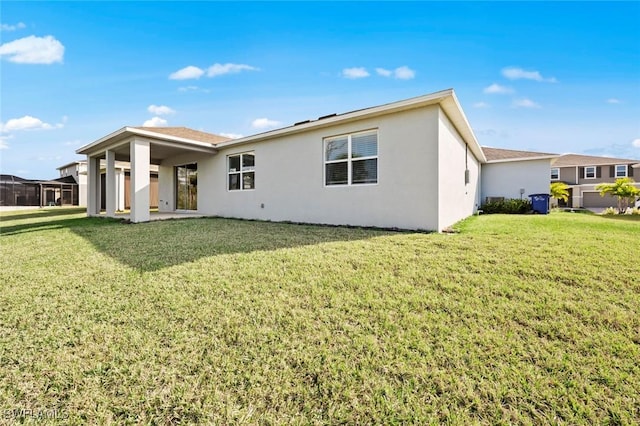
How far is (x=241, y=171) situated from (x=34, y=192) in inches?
958

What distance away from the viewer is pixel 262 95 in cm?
1209

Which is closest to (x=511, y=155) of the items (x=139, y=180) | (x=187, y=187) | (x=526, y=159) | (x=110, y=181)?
Result: (x=526, y=159)

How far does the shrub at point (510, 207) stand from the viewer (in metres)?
13.9

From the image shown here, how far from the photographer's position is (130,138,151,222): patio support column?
31.5 feet

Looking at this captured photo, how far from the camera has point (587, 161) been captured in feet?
93.8

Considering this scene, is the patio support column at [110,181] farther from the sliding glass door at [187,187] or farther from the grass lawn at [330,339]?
the grass lawn at [330,339]

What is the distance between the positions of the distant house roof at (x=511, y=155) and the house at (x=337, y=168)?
4.38 metres

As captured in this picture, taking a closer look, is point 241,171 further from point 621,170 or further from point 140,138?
Result: point 621,170

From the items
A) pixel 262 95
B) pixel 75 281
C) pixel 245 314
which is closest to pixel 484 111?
pixel 262 95

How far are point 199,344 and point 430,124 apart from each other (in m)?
6.60

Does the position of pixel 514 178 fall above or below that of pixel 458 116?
below

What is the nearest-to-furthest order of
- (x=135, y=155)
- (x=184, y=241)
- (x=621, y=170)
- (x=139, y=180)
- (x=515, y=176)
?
1. (x=184, y=241)
2. (x=135, y=155)
3. (x=139, y=180)
4. (x=515, y=176)
5. (x=621, y=170)

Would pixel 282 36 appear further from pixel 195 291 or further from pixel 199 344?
pixel 199 344

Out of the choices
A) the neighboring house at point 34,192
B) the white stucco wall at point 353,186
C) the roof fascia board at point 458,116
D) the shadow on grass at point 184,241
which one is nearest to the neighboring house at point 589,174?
the roof fascia board at point 458,116
